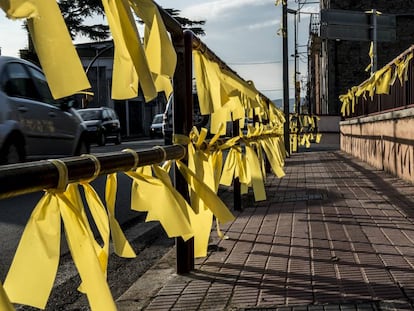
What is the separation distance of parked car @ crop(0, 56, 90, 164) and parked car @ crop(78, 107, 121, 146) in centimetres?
1647

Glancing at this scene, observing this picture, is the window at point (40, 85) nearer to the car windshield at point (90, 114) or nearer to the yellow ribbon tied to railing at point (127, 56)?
the yellow ribbon tied to railing at point (127, 56)

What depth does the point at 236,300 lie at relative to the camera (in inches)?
147

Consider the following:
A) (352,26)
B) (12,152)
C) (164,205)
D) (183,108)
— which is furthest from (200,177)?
(352,26)

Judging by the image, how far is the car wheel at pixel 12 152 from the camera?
352 inches

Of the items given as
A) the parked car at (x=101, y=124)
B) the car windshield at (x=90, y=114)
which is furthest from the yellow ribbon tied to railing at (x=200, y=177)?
the car windshield at (x=90, y=114)

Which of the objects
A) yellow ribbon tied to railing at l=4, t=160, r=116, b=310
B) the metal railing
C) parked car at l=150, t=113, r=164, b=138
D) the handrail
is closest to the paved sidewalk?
the handrail

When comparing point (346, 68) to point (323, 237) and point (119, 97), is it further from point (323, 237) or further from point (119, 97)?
point (119, 97)

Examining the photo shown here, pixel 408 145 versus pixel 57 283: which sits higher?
pixel 408 145

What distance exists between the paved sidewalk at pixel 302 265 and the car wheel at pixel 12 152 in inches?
145

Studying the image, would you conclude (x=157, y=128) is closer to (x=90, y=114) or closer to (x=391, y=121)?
(x=90, y=114)

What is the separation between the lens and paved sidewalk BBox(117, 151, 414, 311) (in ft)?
12.2

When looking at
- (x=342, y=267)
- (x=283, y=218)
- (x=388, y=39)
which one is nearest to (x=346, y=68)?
(x=388, y=39)

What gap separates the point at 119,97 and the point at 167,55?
32cm

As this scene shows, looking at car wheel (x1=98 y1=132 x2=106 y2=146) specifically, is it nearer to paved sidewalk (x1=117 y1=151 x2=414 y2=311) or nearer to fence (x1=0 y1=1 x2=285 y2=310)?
paved sidewalk (x1=117 y1=151 x2=414 y2=311)
